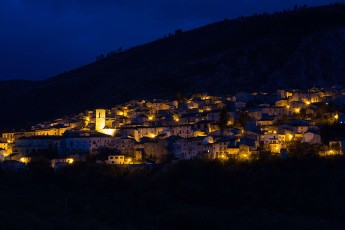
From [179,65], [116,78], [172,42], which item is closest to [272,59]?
[179,65]

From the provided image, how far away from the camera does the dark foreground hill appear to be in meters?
73.8

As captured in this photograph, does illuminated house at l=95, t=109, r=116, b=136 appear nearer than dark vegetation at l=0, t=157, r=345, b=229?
No

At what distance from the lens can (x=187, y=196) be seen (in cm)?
3319

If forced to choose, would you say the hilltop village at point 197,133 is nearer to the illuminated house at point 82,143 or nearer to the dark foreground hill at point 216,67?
the illuminated house at point 82,143

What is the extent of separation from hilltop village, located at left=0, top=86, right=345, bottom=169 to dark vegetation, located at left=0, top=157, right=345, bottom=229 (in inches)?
68.8

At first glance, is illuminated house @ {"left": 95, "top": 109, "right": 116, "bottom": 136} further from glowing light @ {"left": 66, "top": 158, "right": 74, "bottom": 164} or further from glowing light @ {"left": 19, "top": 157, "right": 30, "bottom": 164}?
glowing light @ {"left": 19, "top": 157, "right": 30, "bottom": 164}

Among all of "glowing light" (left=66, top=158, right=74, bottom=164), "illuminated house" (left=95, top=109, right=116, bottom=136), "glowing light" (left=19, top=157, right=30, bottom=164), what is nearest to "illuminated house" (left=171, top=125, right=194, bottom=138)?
"illuminated house" (left=95, top=109, right=116, bottom=136)

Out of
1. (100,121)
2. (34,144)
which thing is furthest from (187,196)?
(100,121)

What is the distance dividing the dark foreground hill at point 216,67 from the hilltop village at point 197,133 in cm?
1831

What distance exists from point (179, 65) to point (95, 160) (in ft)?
159

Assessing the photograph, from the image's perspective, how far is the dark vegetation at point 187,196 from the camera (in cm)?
2945

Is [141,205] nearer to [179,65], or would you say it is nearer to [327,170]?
[327,170]

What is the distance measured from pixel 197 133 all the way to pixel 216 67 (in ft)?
127

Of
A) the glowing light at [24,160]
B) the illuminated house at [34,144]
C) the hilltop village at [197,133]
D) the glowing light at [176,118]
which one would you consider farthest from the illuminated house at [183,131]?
the glowing light at [24,160]
